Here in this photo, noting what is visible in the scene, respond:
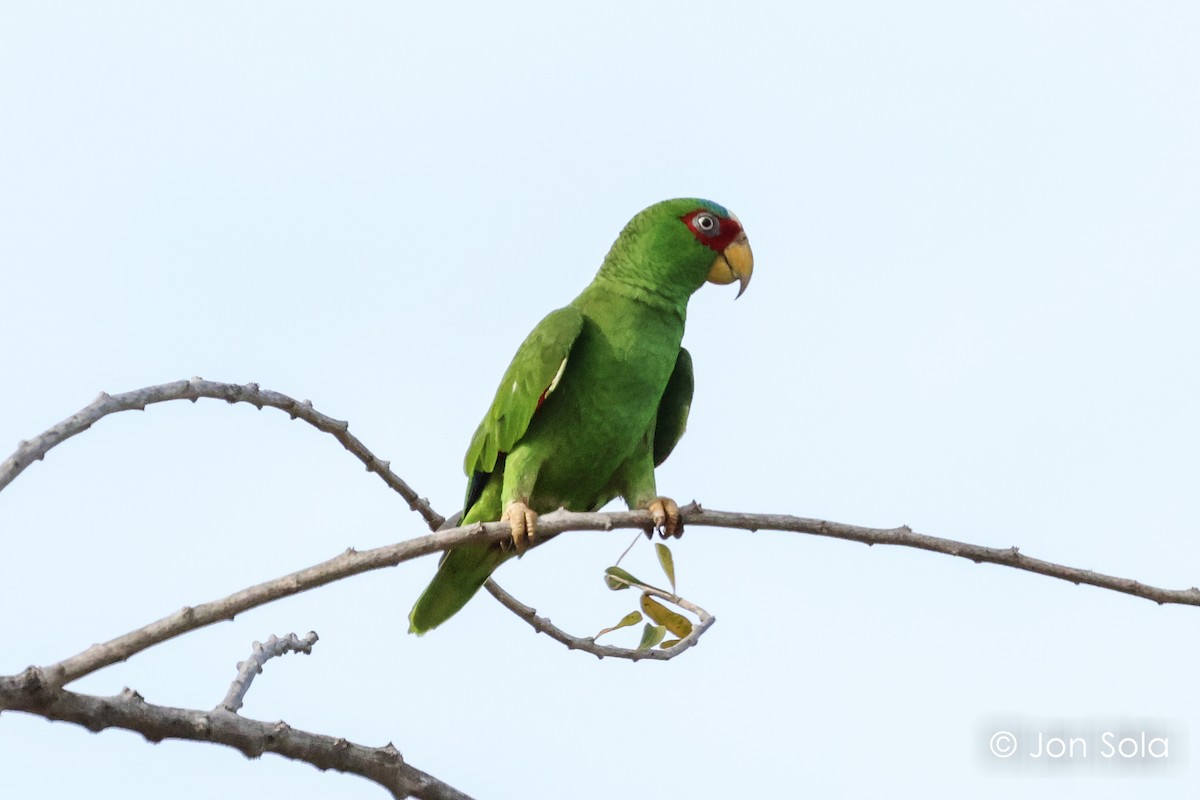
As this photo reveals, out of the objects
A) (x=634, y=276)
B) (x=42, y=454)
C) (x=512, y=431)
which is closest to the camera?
(x=42, y=454)

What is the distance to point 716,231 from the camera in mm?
5770

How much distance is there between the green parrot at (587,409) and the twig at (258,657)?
1194mm

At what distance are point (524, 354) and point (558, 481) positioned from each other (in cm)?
58

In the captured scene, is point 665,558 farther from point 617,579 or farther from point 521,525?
point 521,525

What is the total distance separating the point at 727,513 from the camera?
3.36 meters

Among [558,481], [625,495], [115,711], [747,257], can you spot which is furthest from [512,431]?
[115,711]

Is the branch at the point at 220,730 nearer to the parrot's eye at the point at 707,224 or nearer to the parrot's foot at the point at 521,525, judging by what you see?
the parrot's foot at the point at 521,525

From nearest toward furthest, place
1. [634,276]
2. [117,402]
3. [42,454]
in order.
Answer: [42,454], [117,402], [634,276]

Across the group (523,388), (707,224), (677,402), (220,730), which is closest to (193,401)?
(220,730)

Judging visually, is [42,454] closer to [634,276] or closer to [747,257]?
[634,276]

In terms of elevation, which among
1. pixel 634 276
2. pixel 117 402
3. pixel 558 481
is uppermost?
pixel 634 276

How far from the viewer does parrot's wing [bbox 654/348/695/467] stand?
18.6 ft

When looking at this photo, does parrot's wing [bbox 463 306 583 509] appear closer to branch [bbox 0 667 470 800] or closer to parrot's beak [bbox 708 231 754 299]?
parrot's beak [bbox 708 231 754 299]

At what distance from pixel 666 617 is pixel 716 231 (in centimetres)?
272
